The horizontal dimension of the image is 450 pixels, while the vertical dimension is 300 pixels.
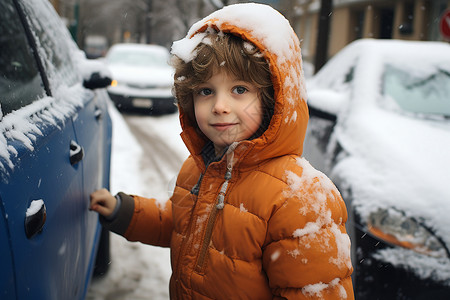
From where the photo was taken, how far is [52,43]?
197cm

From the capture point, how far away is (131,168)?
517cm

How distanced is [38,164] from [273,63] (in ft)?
2.40

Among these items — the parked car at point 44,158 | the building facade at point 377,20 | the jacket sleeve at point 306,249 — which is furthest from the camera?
the building facade at point 377,20

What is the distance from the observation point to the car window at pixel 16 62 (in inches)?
54.7

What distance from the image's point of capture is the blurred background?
31.8 ft

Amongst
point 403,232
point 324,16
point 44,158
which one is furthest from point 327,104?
point 324,16

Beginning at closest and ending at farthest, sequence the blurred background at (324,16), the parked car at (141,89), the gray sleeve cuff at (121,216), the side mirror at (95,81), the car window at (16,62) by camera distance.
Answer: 1. the car window at (16,62)
2. the gray sleeve cuff at (121,216)
3. the side mirror at (95,81)
4. the parked car at (141,89)
5. the blurred background at (324,16)

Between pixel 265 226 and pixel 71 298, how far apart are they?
0.74 meters

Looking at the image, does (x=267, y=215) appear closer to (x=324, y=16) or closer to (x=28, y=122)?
(x=28, y=122)

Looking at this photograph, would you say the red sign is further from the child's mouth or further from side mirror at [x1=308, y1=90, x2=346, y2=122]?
the child's mouth

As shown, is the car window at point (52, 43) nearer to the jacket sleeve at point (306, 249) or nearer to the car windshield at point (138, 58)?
the jacket sleeve at point (306, 249)

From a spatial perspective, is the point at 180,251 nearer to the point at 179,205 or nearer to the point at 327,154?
the point at 179,205

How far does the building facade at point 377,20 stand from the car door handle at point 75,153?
1356 centimetres

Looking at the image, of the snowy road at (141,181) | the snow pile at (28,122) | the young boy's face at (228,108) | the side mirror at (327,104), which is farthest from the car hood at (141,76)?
the young boy's face at (228,108)
